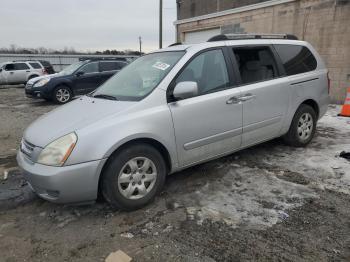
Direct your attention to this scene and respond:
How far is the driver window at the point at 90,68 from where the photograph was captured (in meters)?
11.5

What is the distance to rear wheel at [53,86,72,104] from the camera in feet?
36.2

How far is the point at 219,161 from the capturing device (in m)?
4.33

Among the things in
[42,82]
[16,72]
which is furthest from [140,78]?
[16,72]

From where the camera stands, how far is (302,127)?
15.6 ft

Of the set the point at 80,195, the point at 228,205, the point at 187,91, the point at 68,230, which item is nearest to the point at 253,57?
the point at 187,91

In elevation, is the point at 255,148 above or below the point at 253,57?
below

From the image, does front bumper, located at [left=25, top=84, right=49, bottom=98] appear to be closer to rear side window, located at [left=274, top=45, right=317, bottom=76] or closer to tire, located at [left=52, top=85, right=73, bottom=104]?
tire, located at [left=52, top=85, right=73, bottom=104]

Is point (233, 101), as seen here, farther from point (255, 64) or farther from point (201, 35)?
point (201, 35)

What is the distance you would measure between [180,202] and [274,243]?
3.62 feet

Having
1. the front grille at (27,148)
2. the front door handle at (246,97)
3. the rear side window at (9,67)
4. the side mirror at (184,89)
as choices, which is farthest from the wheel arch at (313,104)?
the rear side window at (9,67)

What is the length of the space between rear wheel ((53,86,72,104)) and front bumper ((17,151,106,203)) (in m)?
8.87

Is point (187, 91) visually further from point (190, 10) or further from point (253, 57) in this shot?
point (190, 10)

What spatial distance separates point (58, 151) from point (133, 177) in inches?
30.6

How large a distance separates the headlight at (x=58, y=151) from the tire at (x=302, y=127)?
3.38 m
